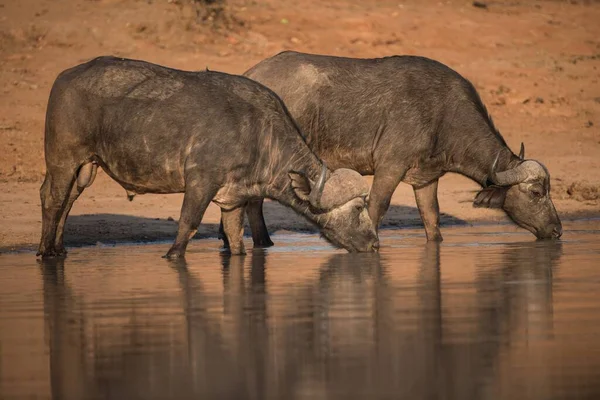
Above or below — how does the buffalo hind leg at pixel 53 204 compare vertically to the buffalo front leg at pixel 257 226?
above

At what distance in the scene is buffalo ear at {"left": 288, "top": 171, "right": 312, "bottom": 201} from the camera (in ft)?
47.8

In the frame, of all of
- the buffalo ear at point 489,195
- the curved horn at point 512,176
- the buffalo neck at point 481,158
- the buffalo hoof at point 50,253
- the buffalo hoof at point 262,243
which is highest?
the buffalo neck at point 481,158

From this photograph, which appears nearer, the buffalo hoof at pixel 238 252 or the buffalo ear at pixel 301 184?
the buffalo ear at pixel 301 184

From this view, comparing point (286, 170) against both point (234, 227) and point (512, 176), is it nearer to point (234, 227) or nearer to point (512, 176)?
point (234, 227)

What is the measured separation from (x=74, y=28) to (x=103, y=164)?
53.6ft

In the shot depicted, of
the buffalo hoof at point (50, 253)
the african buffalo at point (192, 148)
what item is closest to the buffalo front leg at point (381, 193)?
the african buffalo at point (192, 148)

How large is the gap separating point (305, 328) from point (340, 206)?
6.06 m

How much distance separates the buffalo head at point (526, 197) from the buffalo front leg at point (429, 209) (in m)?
0.79

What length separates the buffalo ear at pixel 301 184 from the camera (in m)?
14.6

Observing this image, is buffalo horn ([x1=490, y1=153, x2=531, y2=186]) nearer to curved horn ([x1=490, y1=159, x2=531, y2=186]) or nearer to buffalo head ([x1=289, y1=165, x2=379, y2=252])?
curved horn ([x1=490, y1=159, x2=531, y2=186])

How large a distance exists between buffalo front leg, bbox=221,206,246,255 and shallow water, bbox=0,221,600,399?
2.18 feet

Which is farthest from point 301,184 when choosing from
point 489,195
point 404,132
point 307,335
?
point 307,335

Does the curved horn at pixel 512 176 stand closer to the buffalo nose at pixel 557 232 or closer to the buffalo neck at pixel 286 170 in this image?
the buffalo nose at pixel 557 232

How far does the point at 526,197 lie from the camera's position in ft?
55.4
